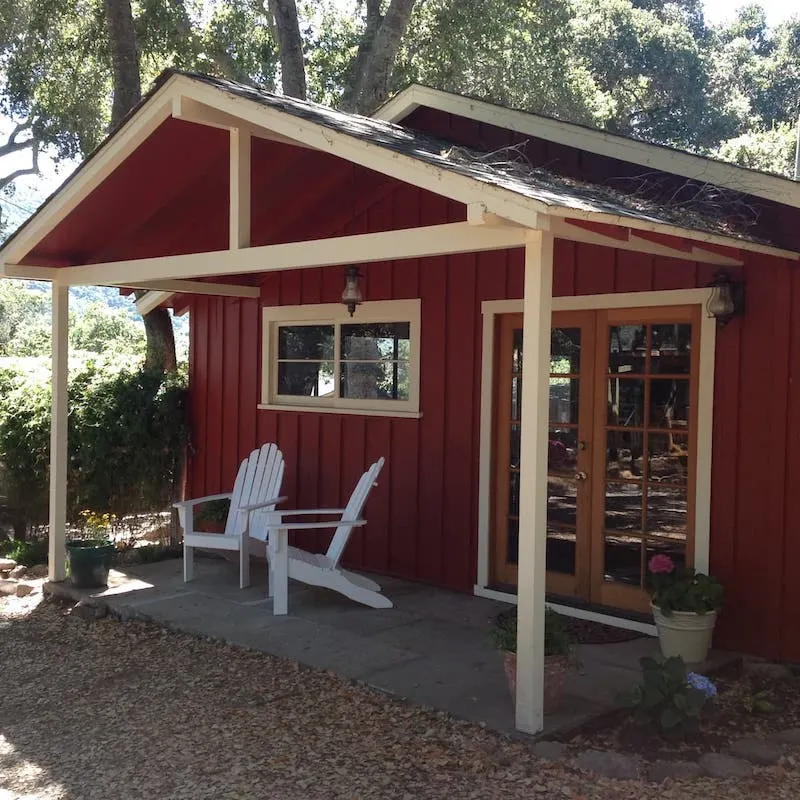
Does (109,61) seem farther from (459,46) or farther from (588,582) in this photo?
(588,582)

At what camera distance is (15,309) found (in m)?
32.0

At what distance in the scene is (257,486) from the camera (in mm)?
6512

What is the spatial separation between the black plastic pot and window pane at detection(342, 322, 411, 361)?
2210 millimetres

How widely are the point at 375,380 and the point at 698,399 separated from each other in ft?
8.25

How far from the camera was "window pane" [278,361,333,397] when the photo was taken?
693cm

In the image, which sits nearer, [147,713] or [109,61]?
[147,713]

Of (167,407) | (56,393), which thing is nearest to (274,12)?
(167,407)

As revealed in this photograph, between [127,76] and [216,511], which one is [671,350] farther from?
[127,76]

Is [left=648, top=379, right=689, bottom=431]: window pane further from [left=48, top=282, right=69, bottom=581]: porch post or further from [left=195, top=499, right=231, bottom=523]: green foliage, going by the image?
[left=48, top=282, right=69, bottom=581]: porch post

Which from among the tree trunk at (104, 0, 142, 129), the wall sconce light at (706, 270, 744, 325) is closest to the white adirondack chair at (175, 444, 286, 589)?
the wall sconce light at (706, 270, 744, 325)

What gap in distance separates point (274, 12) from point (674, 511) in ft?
29.9

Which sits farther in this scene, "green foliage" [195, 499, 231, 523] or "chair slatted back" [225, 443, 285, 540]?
"green foliage" [195, 499, 231, 523]

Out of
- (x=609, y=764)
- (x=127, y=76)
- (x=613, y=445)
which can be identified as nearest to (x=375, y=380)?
(x=613, y=445)

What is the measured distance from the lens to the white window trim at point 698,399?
4785 millimetres
